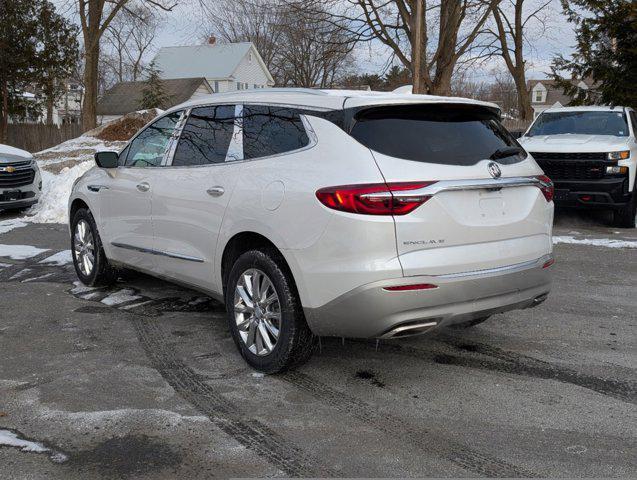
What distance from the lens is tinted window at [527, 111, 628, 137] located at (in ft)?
36.7

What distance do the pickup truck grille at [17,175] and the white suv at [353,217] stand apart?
7.85 meters

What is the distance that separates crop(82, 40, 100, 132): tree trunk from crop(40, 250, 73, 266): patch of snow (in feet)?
59.9

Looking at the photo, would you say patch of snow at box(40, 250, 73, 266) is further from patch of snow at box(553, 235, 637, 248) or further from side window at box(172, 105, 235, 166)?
patch of snow at box(553, 235, 637, 248)

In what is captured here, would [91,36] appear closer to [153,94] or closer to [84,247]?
[153,94]

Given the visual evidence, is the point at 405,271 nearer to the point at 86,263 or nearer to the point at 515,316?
the point at 515,316

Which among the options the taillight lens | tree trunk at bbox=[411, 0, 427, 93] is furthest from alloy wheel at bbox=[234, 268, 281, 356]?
tree trunk at bbox=[411, 0, 427, 93]

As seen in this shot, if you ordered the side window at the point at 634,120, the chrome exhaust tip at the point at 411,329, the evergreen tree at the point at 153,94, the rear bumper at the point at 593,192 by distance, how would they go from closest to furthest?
the chrome exhaust tip at the point at 411,329 → the rear bumper at the point at 593,192 → the side window at the point at 634,120 → the evergreen tree at the point at 153,94

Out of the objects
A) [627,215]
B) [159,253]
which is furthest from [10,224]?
[627,215]

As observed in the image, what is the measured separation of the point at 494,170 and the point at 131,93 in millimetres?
55299

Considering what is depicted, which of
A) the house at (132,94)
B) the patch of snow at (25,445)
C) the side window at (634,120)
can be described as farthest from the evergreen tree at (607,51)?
the house at (132,94)

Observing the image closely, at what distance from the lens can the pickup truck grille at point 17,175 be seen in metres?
11.5

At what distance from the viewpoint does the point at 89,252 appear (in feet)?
21.2

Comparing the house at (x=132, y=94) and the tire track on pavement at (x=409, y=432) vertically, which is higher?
the house at (x=132, y=94)

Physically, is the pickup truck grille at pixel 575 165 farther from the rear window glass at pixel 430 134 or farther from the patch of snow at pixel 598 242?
the rear window glass at pixel 430 134
